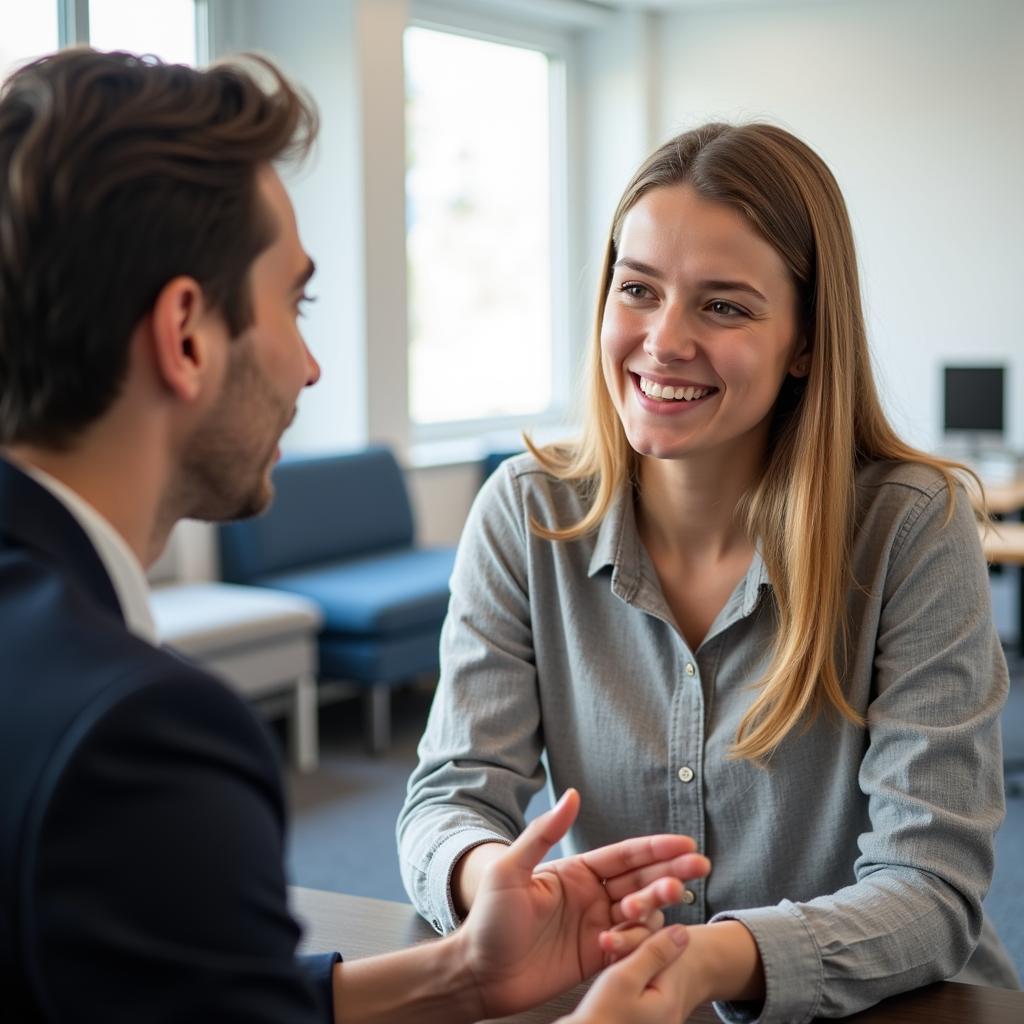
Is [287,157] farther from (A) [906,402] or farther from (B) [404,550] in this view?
(A) [906,402]

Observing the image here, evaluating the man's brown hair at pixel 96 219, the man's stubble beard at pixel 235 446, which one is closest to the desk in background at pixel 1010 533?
the man's stubble beard at pixel 235 446

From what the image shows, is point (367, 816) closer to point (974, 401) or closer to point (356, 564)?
point (356, 564)

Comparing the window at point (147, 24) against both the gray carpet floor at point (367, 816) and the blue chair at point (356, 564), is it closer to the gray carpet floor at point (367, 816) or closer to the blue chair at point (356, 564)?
the blue chair at point (356, 564)

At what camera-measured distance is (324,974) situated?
1.20 m

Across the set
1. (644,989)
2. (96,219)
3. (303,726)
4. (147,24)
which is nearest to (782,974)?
(644,989)

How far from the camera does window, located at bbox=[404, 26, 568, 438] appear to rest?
6223 mm

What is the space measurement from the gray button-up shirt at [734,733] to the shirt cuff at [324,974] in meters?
0.20

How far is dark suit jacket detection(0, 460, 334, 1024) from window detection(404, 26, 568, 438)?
17.3 feet

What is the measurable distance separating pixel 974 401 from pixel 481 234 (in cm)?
233

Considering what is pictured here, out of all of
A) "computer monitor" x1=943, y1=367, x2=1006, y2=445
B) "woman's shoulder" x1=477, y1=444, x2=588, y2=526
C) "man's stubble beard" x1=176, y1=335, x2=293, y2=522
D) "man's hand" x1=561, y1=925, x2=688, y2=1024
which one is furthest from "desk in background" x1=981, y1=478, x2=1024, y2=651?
"man's stubble beard" x1=176, y1=335, x2=293, y2=522

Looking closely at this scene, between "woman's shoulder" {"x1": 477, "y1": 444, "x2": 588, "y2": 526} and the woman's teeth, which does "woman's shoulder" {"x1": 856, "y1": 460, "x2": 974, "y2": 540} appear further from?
"woman's shoulder" {"x1": 477, "y1": 444, "x2": 588, "y2": 526}

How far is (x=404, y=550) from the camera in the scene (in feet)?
17.5

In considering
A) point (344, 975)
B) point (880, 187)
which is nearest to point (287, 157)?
point (344, 975)

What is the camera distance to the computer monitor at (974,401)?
19.9ft
